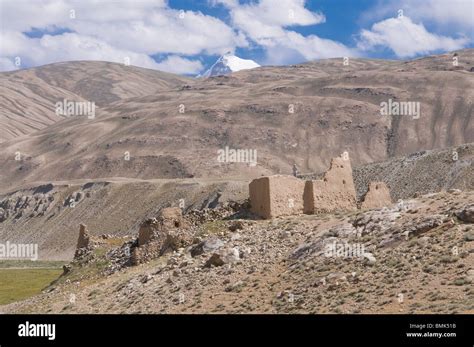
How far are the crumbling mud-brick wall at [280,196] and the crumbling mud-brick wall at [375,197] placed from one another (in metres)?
2.80

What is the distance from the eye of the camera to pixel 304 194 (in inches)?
1027

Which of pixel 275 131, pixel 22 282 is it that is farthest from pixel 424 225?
pixel 275 131

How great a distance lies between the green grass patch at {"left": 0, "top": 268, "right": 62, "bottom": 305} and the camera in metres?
40.8

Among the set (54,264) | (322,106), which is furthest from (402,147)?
(54,264)

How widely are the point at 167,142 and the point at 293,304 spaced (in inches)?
4844

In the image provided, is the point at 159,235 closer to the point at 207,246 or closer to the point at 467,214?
the point at 207,246

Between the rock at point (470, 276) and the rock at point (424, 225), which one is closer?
the rock at point (470, 276)

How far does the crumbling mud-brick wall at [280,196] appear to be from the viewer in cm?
2547

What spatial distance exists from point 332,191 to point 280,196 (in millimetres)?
2048

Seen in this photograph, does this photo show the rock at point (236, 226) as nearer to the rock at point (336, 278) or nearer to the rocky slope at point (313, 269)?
the rocky slope at point (313, 269)

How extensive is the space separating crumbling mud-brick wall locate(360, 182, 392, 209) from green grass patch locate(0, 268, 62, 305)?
61.3 feet

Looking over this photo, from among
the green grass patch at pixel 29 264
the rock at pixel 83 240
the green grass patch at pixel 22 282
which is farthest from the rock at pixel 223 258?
the green grass patch at pixel 29 264
